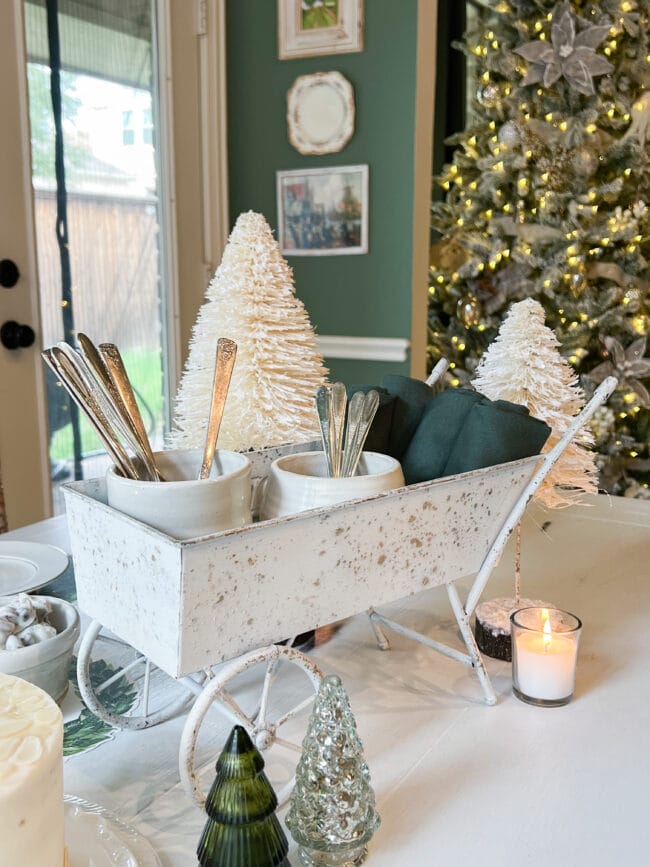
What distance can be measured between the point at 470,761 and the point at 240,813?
0.24m

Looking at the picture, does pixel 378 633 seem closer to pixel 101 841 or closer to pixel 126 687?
pixel 126 687

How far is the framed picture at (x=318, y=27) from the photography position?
8.36 feet

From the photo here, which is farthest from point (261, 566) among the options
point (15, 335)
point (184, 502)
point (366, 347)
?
point (366, 347)

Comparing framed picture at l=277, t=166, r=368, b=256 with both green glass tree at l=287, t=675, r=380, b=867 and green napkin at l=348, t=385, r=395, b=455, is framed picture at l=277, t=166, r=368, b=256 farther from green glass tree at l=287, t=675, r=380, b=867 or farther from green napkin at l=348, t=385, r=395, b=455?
green glass tree at l=287, t=675, r=380, b=867

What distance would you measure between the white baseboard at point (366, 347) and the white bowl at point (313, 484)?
76.3 inches

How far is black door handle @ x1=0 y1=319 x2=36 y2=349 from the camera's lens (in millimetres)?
2104

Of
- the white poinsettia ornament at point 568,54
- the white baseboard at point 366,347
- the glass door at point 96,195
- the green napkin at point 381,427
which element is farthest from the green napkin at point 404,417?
the white poinsettia ornament at point 568,54

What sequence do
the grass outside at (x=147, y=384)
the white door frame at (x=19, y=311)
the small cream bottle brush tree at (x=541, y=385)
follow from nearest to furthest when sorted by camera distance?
the small cream bottle brush tree at (x=541, y=385) → the white door frame at (x=19, y=311) → the grass outside at (x=147, y=384)

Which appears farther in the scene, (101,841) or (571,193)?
(571,193)

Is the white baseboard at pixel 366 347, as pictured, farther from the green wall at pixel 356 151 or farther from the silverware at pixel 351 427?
the silverware at pixel 351 427

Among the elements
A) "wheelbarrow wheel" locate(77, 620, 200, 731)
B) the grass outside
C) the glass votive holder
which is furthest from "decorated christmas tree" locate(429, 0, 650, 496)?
"wheelbarrow wheel" locate(77, 620, 200, 731)

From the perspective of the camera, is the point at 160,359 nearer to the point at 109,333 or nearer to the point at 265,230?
the point at 109,333

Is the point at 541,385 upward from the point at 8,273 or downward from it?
downward

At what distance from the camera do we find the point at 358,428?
28.1 inches
